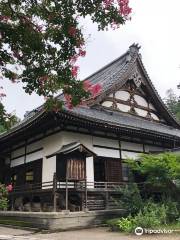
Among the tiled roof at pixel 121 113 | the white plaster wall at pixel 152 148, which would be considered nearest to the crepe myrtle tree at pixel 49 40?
the tiled roof at pixel 121 113

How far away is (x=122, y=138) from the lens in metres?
21.4

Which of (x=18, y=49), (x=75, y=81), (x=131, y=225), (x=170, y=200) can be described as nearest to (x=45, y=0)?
(x=18, y=49)

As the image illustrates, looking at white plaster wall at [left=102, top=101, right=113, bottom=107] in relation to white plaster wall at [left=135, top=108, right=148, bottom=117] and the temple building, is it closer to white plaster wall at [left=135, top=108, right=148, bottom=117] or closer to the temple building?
the temple building

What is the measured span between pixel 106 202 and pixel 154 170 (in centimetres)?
383

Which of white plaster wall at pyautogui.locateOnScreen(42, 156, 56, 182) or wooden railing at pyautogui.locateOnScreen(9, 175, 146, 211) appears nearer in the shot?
wooden railing at pyautogui.locateOnScreen(9, 175, 146, 211)

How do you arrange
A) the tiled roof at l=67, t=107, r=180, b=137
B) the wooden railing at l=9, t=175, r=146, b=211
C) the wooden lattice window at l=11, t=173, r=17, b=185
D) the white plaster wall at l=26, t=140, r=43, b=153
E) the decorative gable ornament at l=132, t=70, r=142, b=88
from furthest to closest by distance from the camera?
1. the decorative gable ornament at l=132, t=70, r=142, b=88
2. the wooden lattice window at l=11, t=173, r=17, b=185
3. the white plaster wall at l=26, t=140, r=43, b=153
4. the tiled roof at l=67, t=107, r=180, b=137
5. the wooden railing at l=9, t=175, r=146, b=211

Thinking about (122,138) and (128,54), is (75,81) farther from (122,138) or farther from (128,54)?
(128,54)

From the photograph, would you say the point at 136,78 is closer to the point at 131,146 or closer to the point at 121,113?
the point at 121,113

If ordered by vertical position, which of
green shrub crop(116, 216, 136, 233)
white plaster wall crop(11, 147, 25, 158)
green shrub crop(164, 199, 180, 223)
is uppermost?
white plaster wall crop(11, 147, 25, 158)

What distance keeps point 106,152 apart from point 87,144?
1.50m

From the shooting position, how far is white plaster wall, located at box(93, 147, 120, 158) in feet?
65.2

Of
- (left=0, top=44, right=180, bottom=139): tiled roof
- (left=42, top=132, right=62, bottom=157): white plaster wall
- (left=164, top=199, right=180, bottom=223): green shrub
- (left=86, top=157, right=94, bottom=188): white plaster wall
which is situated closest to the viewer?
(left=164, top=199, right=180, bottom=223): green shrub

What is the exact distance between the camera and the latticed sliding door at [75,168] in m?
16.3

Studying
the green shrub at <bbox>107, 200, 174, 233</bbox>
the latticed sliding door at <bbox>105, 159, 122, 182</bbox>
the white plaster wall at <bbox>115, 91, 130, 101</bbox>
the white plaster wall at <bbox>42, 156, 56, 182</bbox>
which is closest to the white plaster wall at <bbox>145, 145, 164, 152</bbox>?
the latticed sliding door at <bbox>105, 159, 122, 182</bbox>
